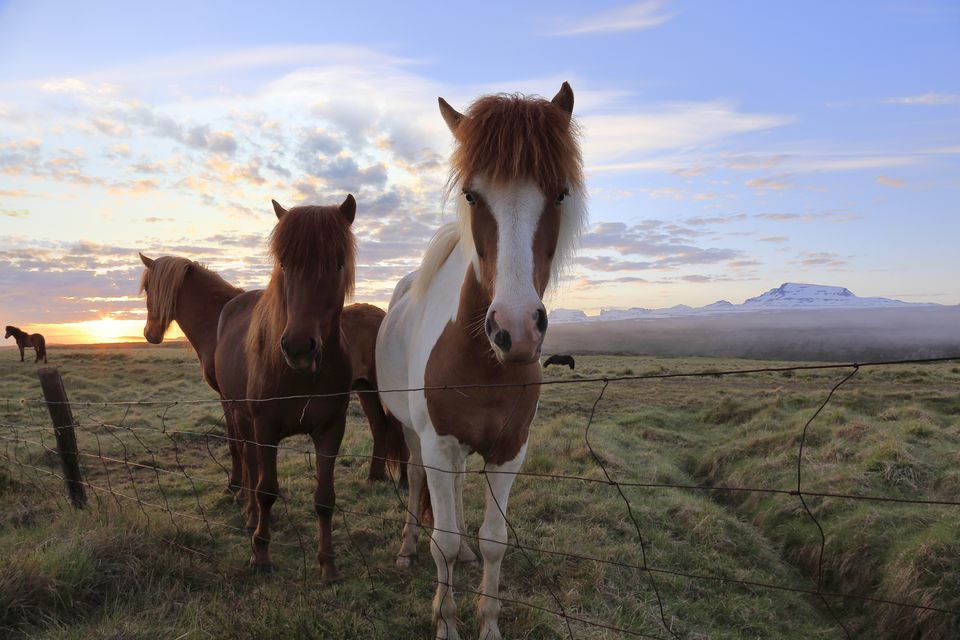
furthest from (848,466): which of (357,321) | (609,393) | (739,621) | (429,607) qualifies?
(609,393)

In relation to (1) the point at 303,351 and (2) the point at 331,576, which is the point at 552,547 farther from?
(1) the point at 303,351

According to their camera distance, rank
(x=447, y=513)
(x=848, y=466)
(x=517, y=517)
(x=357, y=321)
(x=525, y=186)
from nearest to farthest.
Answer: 1. (x=525, y=186)
2. (x=447, y=513)
3. (x=517, y=517)
4. (x=357, y=321)
5. (x=848, y=466)

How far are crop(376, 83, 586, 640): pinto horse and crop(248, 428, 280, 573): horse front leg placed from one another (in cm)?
115

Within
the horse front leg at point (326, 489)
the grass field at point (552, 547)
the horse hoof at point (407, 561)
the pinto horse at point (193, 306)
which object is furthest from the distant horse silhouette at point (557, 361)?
the horse front leg at point (326, 489)

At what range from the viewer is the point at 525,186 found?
2.25 m

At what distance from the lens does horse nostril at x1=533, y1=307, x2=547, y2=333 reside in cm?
200

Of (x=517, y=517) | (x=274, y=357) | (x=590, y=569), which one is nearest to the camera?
(x=274, y=357)

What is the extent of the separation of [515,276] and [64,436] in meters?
4.49

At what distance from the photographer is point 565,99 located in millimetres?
2646

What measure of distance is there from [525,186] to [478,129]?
0.37 meters

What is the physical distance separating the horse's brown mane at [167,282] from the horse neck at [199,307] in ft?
0.14

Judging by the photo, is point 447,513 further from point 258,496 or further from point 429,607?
point 258,496

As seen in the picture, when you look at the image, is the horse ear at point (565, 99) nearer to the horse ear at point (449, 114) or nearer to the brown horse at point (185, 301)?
the horse ear at point (449, 114)

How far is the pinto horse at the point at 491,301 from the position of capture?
6.97 ft
